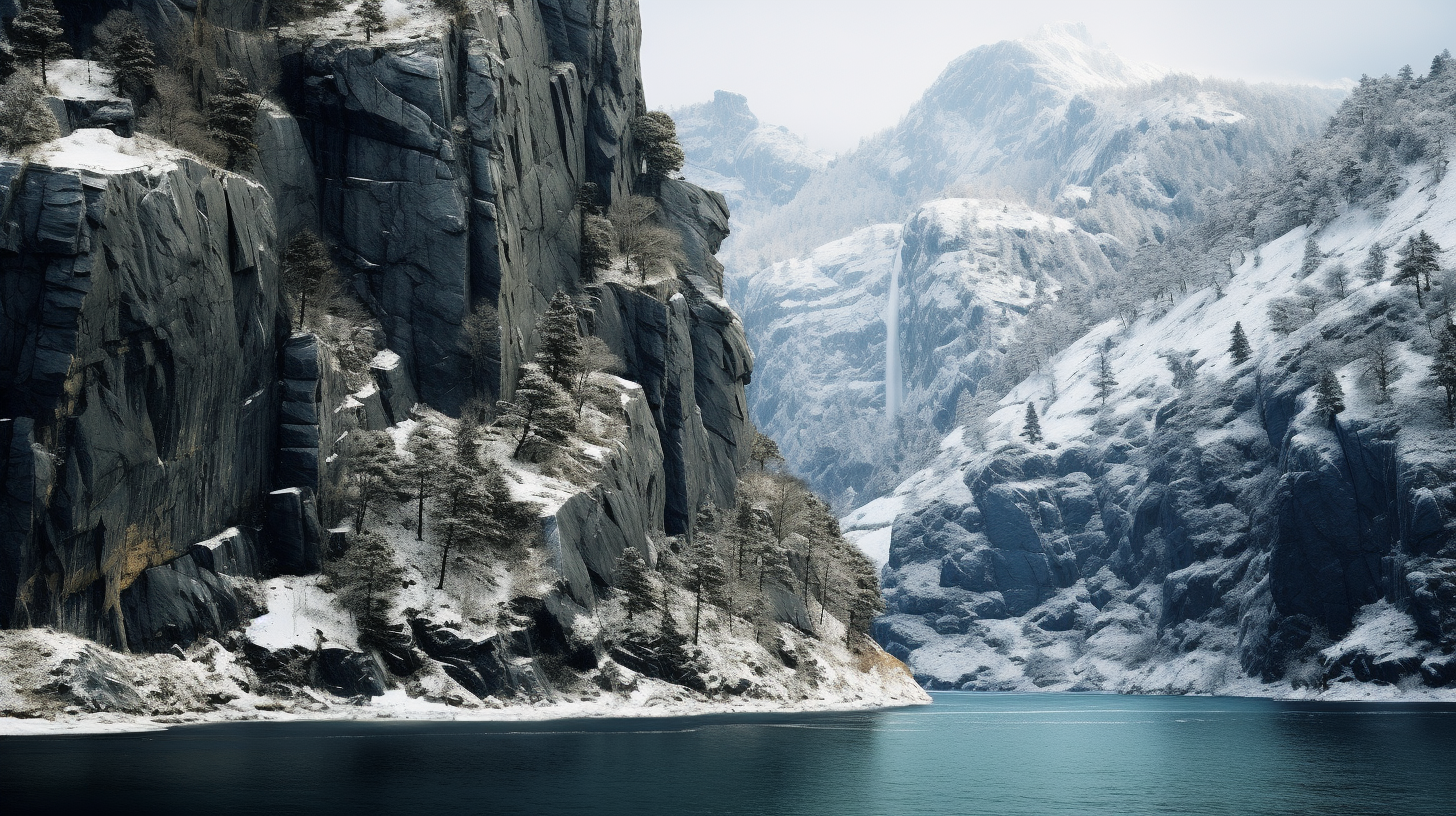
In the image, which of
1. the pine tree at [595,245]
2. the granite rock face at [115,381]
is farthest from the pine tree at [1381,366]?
the granite rock face at [115,381]

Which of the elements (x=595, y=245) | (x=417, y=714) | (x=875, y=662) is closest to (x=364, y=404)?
(x=417, y=714)

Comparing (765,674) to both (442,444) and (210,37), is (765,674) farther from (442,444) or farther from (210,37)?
(210,37)

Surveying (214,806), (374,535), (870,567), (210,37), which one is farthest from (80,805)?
(870,567)

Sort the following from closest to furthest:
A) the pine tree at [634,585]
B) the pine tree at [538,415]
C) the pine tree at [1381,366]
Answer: the pine tree at [634,585] < the pine tree at [538,415] < the pine tree at [1381,366]

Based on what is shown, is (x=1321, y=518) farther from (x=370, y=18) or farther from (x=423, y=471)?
(x=370, y=18)

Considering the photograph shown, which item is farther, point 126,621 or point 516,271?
point 516,271

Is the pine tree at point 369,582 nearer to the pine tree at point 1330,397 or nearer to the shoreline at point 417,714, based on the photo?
the shoreline at point 417,714

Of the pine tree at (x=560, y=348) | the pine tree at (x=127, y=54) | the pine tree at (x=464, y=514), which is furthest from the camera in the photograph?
the pine tree at (x=560, y=348)

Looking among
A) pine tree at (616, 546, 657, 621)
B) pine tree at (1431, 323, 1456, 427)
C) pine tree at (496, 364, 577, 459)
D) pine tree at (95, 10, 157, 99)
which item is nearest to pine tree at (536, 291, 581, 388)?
pine tree at (496, 364, 577, 459)
